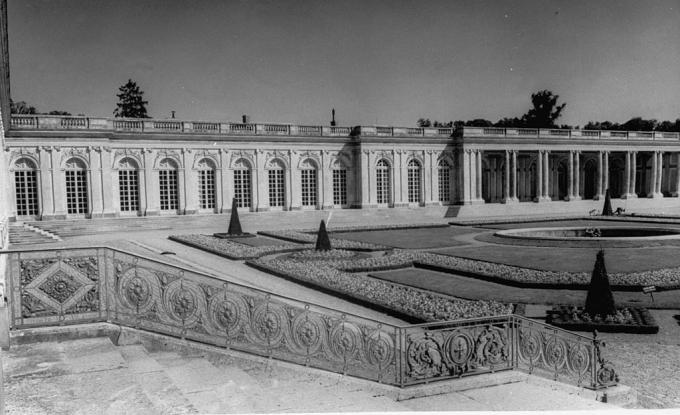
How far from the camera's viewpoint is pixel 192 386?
21.5 feet

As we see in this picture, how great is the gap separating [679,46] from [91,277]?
442 inches

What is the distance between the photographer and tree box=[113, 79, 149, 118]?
66375 mm

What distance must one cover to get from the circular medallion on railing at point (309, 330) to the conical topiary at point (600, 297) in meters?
6.83

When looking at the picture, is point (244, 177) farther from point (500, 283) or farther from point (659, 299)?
point (659, 299)

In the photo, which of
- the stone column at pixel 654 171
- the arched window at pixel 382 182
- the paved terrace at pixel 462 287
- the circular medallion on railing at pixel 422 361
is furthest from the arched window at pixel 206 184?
the stone column at pixel 654 171

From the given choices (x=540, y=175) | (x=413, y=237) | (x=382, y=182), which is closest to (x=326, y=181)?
(x=382, y=182)

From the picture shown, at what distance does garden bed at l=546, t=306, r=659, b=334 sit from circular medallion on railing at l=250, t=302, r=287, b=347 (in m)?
6.12

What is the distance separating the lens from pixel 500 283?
1593cm

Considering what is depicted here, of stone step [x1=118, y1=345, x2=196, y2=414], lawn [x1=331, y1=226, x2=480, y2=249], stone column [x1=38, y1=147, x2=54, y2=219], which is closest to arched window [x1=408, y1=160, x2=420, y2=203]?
lawn [x1=331, y1=226, x2=480, y2=249]

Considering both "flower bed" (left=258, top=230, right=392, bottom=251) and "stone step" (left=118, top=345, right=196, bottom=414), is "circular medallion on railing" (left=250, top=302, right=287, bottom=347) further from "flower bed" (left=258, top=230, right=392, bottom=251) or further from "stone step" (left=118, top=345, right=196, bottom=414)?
"flower bed" (left=258, top=230, right=392, bottom=251)

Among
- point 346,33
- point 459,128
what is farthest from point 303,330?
point 459,128

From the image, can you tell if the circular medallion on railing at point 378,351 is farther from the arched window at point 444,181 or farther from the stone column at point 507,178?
the stone column at point 507,178

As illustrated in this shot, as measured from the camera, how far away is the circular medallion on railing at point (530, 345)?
817 centimetres

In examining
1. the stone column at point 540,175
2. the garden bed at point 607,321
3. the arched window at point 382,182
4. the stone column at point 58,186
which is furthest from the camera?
the stone column at point 540,175
